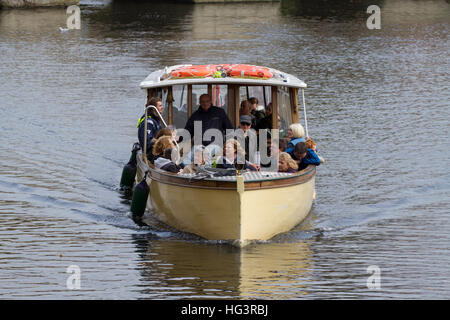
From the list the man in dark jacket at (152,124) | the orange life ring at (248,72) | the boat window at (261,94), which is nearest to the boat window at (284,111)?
the boat window at (261,94)

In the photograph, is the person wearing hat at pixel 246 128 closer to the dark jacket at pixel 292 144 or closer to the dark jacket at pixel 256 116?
the dark jacket at pixel 292 144

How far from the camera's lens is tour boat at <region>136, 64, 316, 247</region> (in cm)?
1164

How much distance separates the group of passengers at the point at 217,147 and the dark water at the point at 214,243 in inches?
44.9

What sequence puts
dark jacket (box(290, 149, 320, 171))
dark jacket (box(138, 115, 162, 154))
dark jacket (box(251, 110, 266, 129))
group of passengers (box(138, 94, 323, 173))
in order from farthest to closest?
dark jacket (box(251, 110, 266, 129)), dark jacket (box(138, 115, 162, 154)), dark jacket (box(290, 149, 320, 171)), group of passengers (box(138, 94, 323, 173))

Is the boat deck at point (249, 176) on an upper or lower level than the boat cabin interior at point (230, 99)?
lower

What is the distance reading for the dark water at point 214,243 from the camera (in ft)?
35.1

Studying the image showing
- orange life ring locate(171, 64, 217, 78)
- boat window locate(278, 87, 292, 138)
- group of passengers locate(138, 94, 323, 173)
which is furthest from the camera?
boat window locate(278, 87, 292, 138)

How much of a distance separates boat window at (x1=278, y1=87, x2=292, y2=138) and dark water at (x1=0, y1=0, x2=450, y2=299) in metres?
1.62

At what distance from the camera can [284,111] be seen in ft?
48.9

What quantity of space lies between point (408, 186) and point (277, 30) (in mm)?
25550

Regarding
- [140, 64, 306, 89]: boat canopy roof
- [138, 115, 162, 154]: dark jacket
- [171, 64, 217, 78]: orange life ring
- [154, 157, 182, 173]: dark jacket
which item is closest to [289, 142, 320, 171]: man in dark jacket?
[140, 64, 306, 89]: boat canopy roof

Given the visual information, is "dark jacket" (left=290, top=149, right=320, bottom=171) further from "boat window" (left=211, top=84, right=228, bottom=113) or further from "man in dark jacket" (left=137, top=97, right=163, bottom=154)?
"man in dark jacket" (left=137, top=97, right=163, bottom=154)
